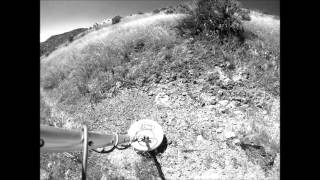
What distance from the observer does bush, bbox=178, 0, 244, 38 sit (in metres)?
6.84

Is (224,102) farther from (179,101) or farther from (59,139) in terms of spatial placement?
(59,139)

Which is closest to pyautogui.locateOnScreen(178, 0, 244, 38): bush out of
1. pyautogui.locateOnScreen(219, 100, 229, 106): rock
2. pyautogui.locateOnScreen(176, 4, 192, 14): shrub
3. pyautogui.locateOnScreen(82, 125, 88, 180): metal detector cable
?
pyautogui.locateOnScreen(176, 4, 192, 14): shrub

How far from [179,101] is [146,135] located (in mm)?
1220

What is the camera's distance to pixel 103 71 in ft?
21.1

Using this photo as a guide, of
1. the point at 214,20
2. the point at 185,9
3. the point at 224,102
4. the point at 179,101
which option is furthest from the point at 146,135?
the point at 185,9

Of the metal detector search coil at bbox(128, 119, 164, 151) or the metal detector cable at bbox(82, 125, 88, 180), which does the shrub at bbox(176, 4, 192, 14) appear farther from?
the metal detector cable at bbox(82, 125, 88, 180)

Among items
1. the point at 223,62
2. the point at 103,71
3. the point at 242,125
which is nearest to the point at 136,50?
the point at 103,71

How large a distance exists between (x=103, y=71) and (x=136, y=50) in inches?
41.0

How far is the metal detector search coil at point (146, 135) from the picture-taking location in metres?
4.14

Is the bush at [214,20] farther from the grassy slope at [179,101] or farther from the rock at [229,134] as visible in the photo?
Result: the rock at [229,134]

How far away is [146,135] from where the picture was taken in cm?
429

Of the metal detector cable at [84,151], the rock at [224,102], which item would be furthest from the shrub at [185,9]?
the metal detector cable at [84,151]

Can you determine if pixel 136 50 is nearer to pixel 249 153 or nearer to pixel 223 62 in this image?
pixel 223 62

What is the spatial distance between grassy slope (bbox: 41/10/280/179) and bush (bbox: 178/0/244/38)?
17.7 inches
